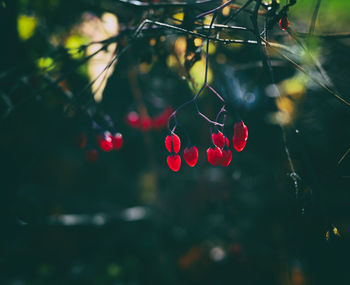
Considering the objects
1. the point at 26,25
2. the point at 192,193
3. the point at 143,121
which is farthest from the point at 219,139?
the point at 192,193

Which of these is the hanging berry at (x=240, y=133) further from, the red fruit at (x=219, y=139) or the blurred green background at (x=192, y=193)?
the blurred green background at (x=192, y=193)

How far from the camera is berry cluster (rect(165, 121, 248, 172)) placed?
35.5 inches

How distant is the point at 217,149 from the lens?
0.95 metres

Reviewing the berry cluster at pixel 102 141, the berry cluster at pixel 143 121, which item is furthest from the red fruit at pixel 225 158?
the berry cluster at pixel 143 121

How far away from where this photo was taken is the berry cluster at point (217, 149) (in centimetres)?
90

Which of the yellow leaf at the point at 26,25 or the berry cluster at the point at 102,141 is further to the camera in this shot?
the yellow leaf at the point at 26,25

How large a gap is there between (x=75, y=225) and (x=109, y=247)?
43cm

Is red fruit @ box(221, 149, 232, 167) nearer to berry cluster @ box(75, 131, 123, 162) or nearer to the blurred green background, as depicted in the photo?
berry cluster @ box(75, 131, 123, 162)

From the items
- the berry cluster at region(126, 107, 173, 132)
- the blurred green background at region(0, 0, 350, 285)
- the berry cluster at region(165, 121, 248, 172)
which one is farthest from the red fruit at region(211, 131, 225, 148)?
the berry cluster at region(126, 107, 173, 132)

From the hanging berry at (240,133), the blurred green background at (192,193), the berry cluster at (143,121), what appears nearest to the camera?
the hanging berry at (240,133)

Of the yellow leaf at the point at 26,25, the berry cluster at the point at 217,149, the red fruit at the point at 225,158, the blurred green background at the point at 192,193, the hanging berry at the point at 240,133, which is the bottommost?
the blurred green background at the point at 192,193

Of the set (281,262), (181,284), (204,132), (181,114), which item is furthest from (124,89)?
(281,262)

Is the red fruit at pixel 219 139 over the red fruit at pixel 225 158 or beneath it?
over

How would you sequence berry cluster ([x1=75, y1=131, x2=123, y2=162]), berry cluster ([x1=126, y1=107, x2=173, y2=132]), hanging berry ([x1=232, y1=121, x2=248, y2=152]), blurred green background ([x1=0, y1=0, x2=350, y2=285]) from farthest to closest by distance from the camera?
1. berry cluster ([x1=126, y1=107, x2=173, y2=132])
2. blurred green background ([x1=0, y1=0, x2=350, y2=285])
3. berry cluster ([x1=75, y1=131, x2=123, y2=162])
4. hanging berry ([x1=232, y1=121, x2=248, y2=152])
